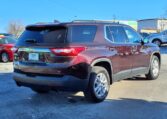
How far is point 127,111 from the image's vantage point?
7316 mm

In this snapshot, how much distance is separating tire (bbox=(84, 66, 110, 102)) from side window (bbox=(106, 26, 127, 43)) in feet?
2.91

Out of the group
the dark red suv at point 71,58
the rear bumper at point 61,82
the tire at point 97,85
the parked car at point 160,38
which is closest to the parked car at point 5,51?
the dark red suv at point 71,58

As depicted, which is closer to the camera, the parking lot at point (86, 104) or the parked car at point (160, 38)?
the parking lot at point (86, 104)

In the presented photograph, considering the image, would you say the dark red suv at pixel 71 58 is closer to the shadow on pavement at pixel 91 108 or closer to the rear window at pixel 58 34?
the rear window at pixel 58 34

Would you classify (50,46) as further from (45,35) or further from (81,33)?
(81,33)

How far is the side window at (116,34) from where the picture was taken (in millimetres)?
8823

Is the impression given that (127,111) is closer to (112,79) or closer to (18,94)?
(112,79)

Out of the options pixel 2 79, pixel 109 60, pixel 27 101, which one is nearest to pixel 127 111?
pixel 109 60

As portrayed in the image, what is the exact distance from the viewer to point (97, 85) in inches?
322

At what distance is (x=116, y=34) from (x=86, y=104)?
6.85 feet

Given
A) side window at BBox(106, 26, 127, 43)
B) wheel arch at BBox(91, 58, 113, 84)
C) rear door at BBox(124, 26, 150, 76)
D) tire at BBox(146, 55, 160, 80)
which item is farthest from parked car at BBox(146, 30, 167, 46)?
wheel arch at BBox(91, 58, 113, 84)

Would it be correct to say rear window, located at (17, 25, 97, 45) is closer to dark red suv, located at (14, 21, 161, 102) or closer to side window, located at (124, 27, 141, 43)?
dark red suv, located at (14, 21, 161, 102)

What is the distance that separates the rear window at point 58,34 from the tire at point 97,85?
724mm

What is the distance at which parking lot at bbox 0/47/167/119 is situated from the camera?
279 inches
